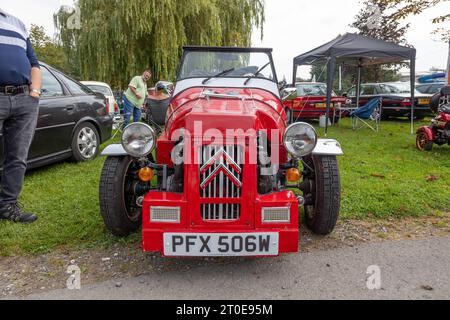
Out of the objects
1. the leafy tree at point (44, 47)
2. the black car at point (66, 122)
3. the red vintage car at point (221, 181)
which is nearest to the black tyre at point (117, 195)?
the red vintage car at point (221, 181)

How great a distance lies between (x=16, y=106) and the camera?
10.7ft

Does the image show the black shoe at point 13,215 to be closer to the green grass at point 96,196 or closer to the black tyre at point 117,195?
the green grass at point 96,196

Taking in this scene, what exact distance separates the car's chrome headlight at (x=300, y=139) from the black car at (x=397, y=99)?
10877 millimetres

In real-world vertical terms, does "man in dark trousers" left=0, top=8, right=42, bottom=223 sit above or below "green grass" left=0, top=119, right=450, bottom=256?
above

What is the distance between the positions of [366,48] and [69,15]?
10.7 meters

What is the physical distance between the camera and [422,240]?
9.95 feet

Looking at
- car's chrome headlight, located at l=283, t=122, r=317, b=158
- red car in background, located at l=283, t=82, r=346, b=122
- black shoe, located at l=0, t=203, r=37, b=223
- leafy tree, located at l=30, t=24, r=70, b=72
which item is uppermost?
leafy tree, located at l=30, t=24, r=70, b=72

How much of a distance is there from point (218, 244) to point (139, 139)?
1.01 m

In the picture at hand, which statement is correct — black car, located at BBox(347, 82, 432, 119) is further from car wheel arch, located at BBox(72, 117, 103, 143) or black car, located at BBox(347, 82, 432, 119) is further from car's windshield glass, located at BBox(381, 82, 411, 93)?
car wheel arch, located at BBox(72, 117, 103, 143)

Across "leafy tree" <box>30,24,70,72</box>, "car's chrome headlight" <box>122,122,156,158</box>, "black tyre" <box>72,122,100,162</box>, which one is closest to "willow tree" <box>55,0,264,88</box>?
"black tyre" <box>72,122,100,162</box>

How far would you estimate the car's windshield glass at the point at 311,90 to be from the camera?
1211 centimetres

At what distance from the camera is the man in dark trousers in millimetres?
3168
